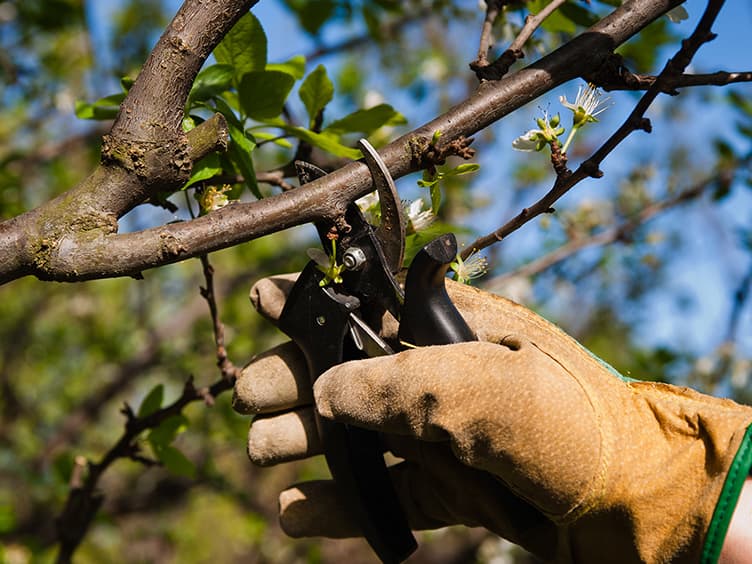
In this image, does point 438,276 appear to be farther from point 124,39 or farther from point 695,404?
point 124,39

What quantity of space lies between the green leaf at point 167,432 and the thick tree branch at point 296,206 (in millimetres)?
622

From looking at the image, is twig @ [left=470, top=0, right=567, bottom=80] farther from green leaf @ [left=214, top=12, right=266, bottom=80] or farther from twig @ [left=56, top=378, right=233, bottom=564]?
twig @ [left=56, top=378, right=233, bottom=564]

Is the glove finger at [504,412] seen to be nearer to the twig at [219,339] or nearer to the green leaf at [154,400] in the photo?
the twig at [219,339]

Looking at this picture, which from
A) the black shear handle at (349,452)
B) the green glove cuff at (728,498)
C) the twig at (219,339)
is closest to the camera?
the green glove cuff at (728,498)

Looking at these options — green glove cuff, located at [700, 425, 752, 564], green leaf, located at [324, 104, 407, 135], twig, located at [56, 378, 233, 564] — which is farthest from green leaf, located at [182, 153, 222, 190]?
green glove cuff, located at [700, 425, 752, 564]

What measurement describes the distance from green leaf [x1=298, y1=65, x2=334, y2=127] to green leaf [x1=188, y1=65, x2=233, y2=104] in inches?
7.0

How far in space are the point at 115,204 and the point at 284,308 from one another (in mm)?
323

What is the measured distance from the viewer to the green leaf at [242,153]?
45.8 inches

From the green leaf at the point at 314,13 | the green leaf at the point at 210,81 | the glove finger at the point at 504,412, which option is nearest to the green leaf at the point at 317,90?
the green leaf at the point at 210,81

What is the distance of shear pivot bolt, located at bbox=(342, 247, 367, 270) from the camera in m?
1.12

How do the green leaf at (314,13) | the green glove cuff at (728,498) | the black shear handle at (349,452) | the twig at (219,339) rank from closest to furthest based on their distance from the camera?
the green glove cuff at (728,498)
the black shear handle at (349,452)
the twig at (219,339)
the green leaf at (314,13)

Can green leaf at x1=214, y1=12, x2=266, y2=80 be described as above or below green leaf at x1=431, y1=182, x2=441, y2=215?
above

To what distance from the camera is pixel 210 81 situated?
3.96 feet

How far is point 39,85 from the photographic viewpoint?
3898 millimetres
